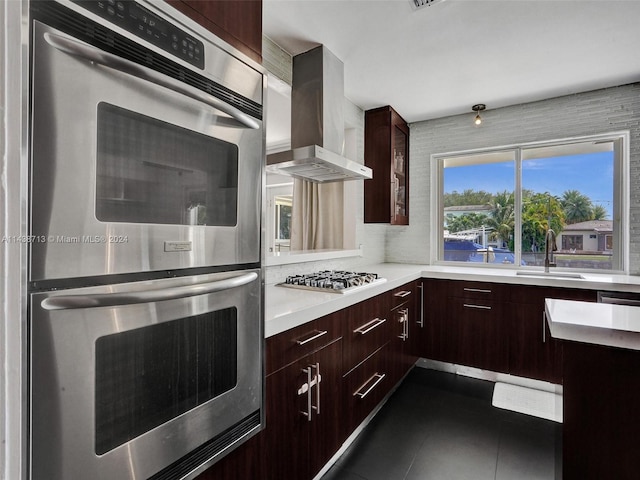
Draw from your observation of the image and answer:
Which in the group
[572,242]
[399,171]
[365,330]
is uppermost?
[399,171]

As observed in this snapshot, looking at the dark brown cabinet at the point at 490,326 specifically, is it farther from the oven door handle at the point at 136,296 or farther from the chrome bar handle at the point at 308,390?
the oven door handle at the point at 136,296

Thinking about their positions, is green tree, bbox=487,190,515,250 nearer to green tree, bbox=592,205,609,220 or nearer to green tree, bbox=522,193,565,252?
green tree, bbox=522,193,565,252

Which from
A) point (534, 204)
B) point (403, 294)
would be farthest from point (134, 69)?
point (534, 204)

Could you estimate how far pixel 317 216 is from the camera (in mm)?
3811

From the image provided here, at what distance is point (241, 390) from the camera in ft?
3.62

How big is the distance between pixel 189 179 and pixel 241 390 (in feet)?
2.35

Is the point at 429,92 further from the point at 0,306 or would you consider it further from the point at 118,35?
the point at 0,306

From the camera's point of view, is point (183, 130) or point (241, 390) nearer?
point (183, 130)

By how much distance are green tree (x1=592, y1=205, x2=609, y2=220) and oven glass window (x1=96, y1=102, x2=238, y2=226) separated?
348 cm

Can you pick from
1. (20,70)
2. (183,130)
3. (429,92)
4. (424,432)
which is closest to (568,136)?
(429,92)

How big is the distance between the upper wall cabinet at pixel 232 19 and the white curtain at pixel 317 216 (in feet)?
7.05

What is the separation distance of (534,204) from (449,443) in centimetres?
249

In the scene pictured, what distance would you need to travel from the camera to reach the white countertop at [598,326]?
1068 millimetres

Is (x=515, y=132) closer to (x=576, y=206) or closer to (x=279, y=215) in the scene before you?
(x=576, y=206)
